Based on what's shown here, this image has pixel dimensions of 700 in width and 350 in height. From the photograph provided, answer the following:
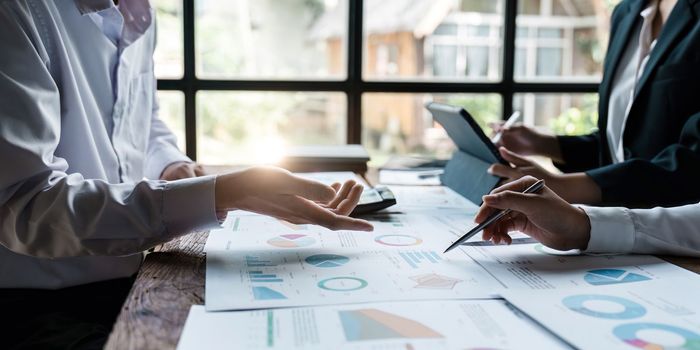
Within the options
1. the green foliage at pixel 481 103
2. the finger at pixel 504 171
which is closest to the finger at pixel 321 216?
the finger at pixel 504 171

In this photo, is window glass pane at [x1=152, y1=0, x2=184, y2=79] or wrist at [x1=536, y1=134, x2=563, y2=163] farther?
window glass pane at [x1=152, y1=0, x2=184, y2=79]

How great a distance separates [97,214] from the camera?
93cm

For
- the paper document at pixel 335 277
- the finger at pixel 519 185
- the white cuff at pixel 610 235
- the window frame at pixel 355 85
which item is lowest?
the paper document at pixel 335 277

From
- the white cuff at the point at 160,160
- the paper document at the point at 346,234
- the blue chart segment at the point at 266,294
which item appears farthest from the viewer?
the white cuff at the point at 160,160

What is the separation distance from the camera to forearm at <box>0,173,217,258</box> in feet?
3.02

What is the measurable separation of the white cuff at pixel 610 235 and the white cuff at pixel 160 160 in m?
0.95

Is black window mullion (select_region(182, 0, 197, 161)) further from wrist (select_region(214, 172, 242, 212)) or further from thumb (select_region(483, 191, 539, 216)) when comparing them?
thumb (select_region(483, 191, 539, 216))

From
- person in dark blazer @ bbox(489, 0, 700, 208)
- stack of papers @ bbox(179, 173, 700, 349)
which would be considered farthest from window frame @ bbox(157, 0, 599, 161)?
stack of papers @ bbox(179, 173, 700, 349)

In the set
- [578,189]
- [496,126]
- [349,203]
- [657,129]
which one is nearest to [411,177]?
[496,126]

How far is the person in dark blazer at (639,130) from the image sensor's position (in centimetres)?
138

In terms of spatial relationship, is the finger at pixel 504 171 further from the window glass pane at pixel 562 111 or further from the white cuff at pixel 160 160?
the window glass pane at pixel 562 111

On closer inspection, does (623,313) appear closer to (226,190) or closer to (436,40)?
(226,190)

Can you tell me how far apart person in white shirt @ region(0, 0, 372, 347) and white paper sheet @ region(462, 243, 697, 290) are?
0.69 ft

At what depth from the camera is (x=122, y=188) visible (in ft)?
3.18
